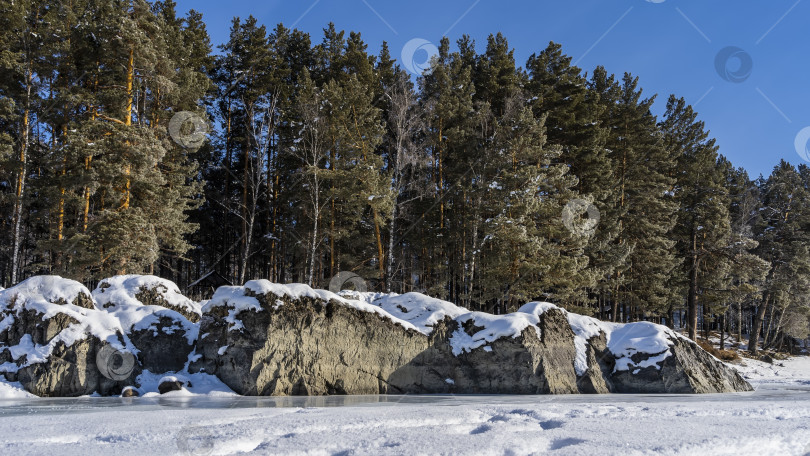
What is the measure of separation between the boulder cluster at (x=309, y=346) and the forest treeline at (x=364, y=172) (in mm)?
5231

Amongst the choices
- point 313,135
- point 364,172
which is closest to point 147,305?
point 364,172

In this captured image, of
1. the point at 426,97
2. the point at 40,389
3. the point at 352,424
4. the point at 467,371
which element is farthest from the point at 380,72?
the point at 352,424

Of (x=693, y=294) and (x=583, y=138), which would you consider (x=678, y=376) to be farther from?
(x=693, y=294)

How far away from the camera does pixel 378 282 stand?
2442 cm

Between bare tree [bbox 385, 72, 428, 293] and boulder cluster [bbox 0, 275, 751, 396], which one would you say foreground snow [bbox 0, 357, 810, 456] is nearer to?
boulder cluster [bbox 0, 275, 751, 396]

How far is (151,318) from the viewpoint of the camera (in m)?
12.2

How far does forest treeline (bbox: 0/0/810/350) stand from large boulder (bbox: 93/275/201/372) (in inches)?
131

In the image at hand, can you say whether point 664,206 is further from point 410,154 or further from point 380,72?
point 380,72

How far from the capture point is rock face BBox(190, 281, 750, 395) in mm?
11406

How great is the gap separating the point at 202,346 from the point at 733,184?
39.8 metres

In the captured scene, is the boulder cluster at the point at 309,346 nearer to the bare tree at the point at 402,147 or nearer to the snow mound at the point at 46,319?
the snow mound at the point at 46,319

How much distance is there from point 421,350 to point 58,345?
8.52m

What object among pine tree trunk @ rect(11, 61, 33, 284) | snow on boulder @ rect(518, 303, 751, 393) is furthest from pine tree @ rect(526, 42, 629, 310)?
pine tree trunk @ rect(11, 61, 33, 284)

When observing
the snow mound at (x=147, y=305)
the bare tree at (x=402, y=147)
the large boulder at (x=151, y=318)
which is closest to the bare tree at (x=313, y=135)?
the bare tree at (x=402, y=147)
